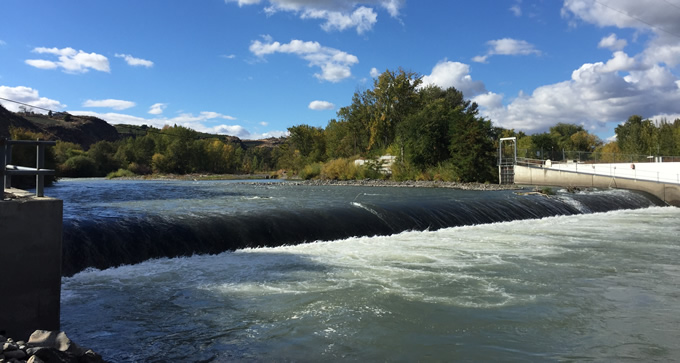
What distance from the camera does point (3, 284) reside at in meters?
4.77

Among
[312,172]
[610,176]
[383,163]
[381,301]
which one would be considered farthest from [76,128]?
[381,301]

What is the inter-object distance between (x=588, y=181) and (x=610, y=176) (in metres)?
1.65

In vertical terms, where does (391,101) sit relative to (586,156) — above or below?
above

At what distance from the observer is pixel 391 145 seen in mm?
51062

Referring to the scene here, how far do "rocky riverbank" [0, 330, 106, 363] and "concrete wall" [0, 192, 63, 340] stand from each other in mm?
819

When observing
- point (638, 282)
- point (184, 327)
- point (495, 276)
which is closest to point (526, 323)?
point (495, 276)

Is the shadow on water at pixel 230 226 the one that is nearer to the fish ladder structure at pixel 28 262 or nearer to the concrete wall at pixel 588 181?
the fish ladder structure at pixel 28 262

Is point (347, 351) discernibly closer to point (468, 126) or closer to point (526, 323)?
point (526, 323)

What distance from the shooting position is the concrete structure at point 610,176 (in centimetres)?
2885

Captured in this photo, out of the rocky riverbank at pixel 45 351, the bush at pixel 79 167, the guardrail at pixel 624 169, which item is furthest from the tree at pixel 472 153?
the bush at pixel 79 167

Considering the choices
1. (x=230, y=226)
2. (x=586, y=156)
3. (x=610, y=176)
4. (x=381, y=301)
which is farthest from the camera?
(x=586, y=156)

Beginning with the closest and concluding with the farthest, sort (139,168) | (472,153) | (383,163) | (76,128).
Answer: (472,153) → (383,163) → (139,168) → (76,128)

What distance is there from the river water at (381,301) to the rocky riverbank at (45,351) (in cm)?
101

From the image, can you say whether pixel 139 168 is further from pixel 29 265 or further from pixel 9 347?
pixel 9 347
